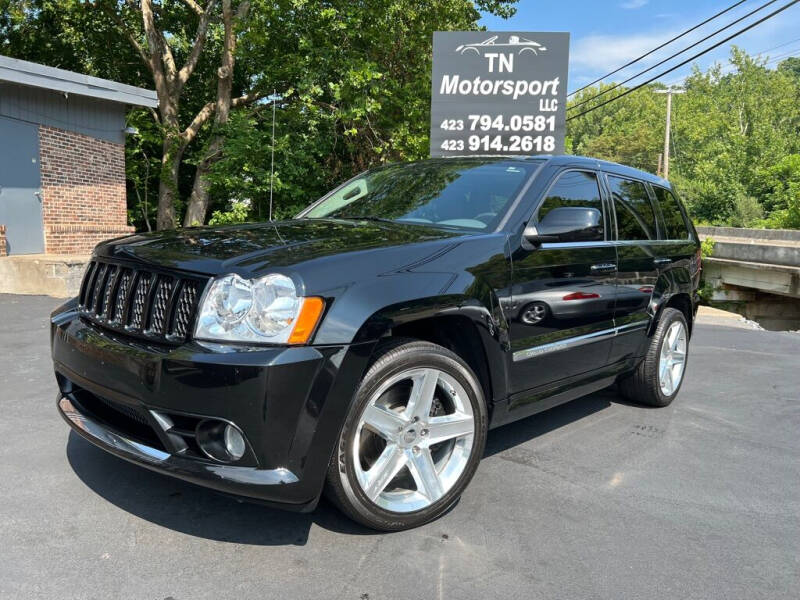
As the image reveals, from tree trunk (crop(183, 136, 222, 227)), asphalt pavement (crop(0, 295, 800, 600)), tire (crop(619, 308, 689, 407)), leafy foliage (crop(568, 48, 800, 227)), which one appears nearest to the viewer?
asphalt pavement (crop(0, 295, 800, 600))

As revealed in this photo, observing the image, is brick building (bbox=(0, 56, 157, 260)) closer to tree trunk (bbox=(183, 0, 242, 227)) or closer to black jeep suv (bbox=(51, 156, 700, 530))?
tree trunk (bbox=(183, 0, 242, 227))

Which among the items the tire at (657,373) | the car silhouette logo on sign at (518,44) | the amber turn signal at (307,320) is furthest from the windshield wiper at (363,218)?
the car silhouette logo on sign at (518,44)

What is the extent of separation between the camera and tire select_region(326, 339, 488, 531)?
2.67 metres

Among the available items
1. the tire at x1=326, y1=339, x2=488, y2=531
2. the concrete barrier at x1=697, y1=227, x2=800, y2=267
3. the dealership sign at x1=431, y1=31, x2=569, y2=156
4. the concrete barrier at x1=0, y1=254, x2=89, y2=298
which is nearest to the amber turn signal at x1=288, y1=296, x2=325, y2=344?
the tire at x1=326, y1=339, x2=488, y2=531

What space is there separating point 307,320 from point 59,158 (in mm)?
11427

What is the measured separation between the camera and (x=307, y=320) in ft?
8.09

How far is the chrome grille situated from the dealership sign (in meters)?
7.21

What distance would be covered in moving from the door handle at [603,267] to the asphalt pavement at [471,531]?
1.15m

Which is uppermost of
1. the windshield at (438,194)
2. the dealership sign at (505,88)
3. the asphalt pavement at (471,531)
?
the dealership sign at (505,88)

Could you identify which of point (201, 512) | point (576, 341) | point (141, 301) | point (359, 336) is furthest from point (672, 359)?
point (141, 301)

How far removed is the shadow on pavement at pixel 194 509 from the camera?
2.85 meters

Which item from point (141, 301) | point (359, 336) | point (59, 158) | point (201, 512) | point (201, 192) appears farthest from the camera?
point (201, 192)

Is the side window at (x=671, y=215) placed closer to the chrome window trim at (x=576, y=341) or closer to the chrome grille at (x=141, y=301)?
the chrome window trim at (x=576, y=341)

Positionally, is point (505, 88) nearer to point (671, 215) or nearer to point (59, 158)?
point (671, 215)
